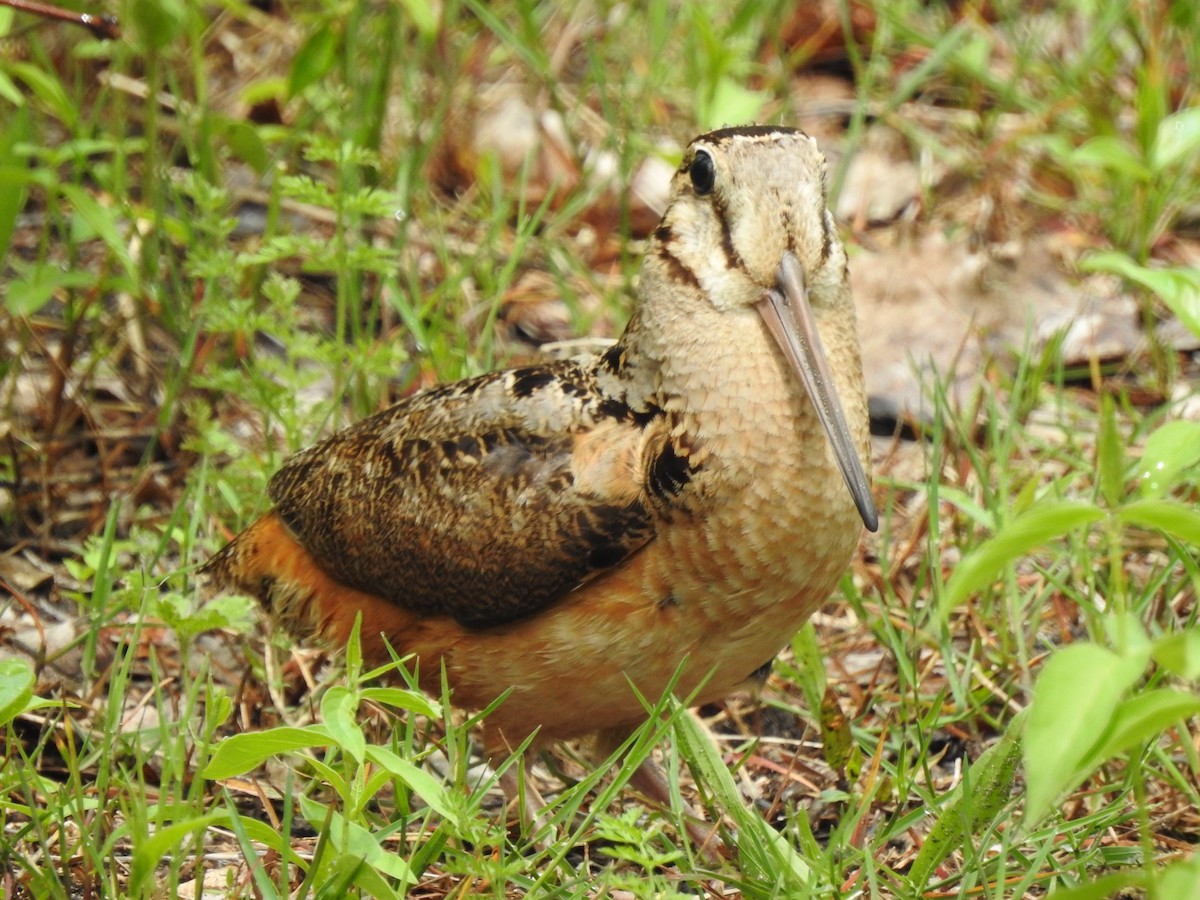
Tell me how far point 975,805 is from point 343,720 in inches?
43.7

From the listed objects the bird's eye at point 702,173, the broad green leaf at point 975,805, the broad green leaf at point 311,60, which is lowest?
the broad green leaf at point 975,805

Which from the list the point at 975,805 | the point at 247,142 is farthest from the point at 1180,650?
the point at 247,142

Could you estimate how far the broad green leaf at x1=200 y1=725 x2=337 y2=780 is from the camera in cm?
229

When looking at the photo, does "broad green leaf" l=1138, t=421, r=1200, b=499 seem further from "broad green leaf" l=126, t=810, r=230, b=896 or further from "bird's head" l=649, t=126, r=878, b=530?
"broad green leaf" l=126, t=810, r=230, b=896

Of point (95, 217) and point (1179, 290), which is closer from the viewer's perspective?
point (1179, 290)

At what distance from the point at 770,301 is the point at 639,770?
109 centimetres

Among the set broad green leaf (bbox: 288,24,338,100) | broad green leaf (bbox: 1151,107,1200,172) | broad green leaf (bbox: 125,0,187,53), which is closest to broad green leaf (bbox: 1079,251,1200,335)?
broad green leaf (bbox: 1151,107,1200,172)

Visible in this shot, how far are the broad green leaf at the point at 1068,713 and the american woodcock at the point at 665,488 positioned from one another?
843 millimetres

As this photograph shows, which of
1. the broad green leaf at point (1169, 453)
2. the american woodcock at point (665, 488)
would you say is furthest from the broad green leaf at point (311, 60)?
A: the broad green leaf at point (1169, 453)

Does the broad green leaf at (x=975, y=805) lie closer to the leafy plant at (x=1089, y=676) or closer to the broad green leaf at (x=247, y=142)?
the leafy plant at (x=1089, y=676)

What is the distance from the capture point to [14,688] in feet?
8.20

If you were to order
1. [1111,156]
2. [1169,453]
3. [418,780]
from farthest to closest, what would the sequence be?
[1111,156] → [418,780] → [1169,453]

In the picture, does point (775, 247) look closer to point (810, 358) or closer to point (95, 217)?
point (810, 358)

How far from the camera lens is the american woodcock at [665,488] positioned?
2.80 m
